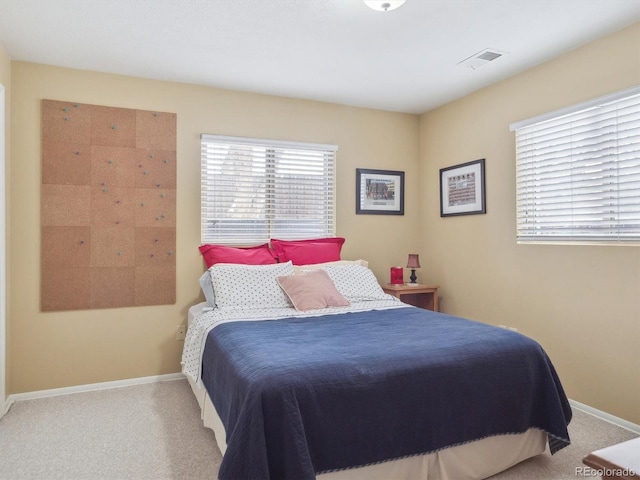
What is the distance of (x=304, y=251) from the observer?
376cm

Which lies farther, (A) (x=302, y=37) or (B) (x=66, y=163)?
(B) (x=66, y=163)

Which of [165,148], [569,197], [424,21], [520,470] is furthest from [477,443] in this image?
[165,148]

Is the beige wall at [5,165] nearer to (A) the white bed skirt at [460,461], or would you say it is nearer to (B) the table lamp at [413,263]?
(A) the white bed skirt at [460,461]

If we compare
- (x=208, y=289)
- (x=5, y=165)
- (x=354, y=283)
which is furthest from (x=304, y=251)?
(x=5, y=165)

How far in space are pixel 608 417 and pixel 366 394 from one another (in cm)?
196

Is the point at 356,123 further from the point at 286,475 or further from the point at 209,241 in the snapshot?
the point at 286,475

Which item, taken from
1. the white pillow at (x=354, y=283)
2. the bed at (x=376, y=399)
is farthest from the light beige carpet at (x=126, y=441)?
the white pillow at (x=354, y=283)

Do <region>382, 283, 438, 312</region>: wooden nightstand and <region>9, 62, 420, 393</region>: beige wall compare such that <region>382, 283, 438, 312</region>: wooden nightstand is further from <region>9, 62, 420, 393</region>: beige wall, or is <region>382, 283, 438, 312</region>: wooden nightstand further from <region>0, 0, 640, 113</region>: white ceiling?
<region>0, 0, 640, 113</region>: white ceiling

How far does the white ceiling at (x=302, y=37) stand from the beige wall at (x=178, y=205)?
16 centimetres

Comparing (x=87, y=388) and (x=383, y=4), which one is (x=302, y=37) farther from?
(x=87, y=388)

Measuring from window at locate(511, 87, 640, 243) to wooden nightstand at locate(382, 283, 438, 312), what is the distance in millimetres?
998

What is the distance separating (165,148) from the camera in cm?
350

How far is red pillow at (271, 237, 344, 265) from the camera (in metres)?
3.72

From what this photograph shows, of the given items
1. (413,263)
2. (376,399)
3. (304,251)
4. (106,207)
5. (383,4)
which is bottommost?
(376,399)
